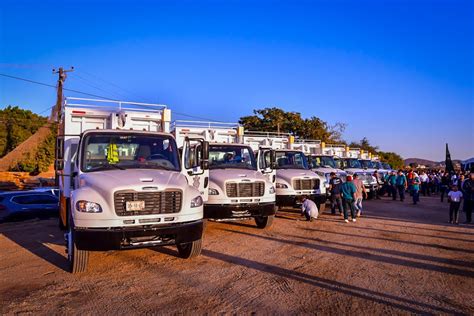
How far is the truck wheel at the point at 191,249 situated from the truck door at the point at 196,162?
137cm

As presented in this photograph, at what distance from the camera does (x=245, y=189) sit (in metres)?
9.37

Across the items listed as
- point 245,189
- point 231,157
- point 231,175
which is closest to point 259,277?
point 245,189

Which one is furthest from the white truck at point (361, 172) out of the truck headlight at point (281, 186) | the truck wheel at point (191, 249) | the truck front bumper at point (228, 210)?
the truck wheel at point (191, 249)

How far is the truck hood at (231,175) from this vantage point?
9320mm

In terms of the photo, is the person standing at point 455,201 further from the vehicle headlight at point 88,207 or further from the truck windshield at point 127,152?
the vehicle headlight at point 88,207

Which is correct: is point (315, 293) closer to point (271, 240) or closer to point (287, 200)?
point (271, 240)

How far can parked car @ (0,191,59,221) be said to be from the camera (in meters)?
13.0

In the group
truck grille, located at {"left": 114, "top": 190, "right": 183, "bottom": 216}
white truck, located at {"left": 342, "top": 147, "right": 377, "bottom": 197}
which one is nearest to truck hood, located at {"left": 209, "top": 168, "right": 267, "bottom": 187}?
truck grille, located at {"left": 114, "top": 190, "right": 183, "bottom": 216}

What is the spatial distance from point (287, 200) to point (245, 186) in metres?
3.32

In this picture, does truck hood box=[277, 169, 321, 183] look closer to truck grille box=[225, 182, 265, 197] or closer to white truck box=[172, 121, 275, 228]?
white truck box=[172, 121, 275, 228]

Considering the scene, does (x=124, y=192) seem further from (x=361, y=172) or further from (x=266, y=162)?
(x=361, y=172)

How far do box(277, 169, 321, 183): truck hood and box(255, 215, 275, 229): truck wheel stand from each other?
7.56ft

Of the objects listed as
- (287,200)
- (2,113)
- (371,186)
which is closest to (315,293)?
(287,200)

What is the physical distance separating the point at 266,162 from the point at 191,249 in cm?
503
